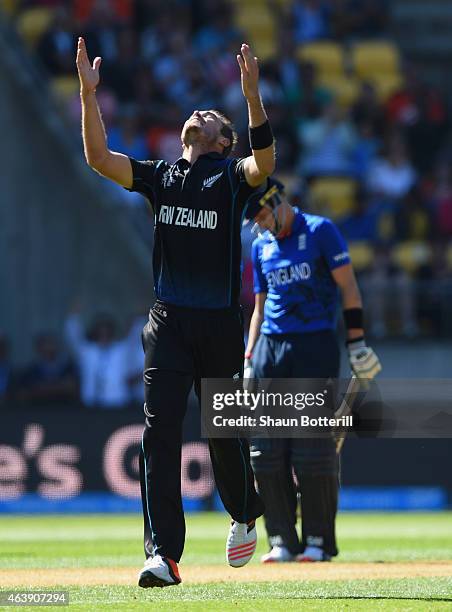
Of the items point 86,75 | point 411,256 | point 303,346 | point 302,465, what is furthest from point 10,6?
point 86,75

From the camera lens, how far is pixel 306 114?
20547 mm

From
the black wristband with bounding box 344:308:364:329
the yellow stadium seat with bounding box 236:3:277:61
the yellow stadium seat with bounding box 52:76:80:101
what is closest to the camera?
the black wristband with bounding box 344:308:364:329

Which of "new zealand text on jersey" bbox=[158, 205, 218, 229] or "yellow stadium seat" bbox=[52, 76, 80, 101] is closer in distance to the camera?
"new zealand text on jersey" bbox=[158, 205, 218, 229]

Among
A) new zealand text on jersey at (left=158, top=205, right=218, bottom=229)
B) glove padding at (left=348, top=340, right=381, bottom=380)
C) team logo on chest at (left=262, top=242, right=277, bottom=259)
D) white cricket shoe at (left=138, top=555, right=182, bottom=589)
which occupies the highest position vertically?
new zealand text on jersey at (left=158, top=205, right=218, bottom=229)

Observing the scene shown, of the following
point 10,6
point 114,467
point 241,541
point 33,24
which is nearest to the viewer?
point 241,541

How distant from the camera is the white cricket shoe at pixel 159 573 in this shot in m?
7.32

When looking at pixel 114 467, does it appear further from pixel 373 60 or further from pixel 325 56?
pixel 373 60

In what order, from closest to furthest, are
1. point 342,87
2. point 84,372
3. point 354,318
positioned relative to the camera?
point 354,318, point 84,372, point 342,87

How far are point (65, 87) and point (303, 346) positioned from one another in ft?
34.7

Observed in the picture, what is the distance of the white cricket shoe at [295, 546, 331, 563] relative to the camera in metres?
9.69

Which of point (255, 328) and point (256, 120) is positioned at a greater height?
point (256, 120)

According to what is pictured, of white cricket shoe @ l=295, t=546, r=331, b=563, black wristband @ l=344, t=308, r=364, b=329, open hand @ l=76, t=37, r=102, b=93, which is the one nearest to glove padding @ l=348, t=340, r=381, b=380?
black wristband @ l=344, t=308, r=364, b=329

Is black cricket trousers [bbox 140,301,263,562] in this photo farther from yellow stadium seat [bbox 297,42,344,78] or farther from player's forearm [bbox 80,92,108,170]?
yellow stadium seat [bbox 297,42,344,78]

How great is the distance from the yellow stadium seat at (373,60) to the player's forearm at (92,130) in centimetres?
1582
